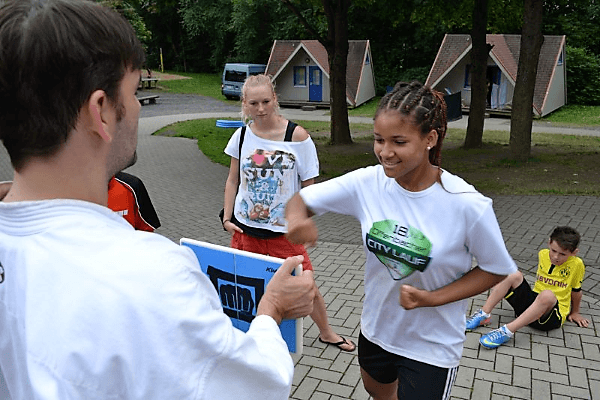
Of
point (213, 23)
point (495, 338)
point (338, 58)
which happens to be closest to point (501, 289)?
point (495, 338)

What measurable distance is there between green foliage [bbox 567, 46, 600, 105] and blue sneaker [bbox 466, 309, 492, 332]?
27.1m

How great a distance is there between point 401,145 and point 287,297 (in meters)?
1.13

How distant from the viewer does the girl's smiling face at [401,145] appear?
8.19 ft

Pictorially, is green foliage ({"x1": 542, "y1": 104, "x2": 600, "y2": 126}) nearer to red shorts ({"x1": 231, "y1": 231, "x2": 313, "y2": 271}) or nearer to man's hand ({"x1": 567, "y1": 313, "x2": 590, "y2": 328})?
man's hand ({"x1": 567, "y1": 313, "x2": 590, "y2": 328})

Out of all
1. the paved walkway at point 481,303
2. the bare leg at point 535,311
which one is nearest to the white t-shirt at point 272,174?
the paved walkway at point 481,303

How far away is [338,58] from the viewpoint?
15.4m

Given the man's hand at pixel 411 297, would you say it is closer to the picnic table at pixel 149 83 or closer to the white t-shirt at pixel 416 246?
the white t-shirt at pixel 416 246

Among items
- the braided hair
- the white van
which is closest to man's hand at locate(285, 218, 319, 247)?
the braided hair

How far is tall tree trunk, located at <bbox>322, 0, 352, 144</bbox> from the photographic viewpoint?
15023mm

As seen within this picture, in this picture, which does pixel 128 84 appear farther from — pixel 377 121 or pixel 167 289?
pixel 377 121

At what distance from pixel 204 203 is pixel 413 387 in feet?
25.7

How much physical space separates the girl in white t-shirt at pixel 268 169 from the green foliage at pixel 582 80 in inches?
1118

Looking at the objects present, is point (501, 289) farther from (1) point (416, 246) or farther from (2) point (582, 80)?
(2) point (582, 80)

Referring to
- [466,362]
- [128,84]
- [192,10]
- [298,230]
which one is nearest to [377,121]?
[298,230]
